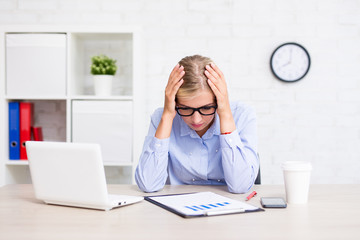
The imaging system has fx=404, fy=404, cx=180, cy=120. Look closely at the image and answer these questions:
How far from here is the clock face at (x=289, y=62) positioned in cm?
272

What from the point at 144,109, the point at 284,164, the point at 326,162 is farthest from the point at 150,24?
the point at 284,164

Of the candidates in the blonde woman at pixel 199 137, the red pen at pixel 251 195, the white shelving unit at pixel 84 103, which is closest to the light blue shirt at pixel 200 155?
the blonde woman at pixel 199 137

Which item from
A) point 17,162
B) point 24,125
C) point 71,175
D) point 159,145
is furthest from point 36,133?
point 71,175

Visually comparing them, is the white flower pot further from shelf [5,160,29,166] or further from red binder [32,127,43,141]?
shelf [5,160,29,166]

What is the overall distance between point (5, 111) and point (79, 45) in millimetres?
636

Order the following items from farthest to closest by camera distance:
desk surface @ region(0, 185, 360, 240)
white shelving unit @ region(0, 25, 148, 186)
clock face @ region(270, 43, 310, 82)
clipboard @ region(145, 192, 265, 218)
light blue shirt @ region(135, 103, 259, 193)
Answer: clock face @ region(270, 43, 310, 82), white shelving unit @ region(0, 25, 148, 186), light blue shirt @ region(135, 103, 259, 193), clipboard @ region(145, 192, 265, 218), desk surface @ region(0, 185, 360, 240)

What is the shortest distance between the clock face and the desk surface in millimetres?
1540

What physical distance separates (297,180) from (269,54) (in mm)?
1659

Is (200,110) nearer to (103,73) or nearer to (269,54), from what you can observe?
(103,73)

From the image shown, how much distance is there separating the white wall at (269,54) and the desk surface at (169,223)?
4.89 ft

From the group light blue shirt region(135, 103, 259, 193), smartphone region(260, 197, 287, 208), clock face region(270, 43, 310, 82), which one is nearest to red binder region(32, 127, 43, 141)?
light blue shirt region(135, 103, 259, 193)

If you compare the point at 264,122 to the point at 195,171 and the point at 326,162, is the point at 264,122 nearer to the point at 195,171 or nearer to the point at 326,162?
the point at 326,162

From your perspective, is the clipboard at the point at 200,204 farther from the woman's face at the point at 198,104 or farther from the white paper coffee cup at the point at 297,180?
the woman's face at the point at 198,104

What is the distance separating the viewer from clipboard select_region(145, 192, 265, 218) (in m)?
1.09
